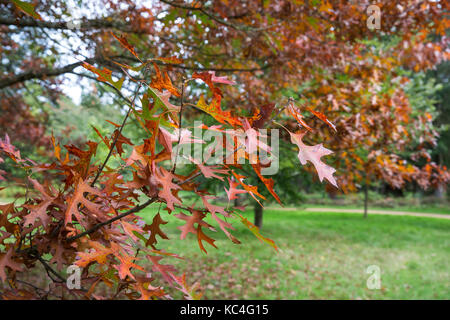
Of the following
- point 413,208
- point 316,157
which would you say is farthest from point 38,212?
point 413,208

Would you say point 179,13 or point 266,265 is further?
point 266,265

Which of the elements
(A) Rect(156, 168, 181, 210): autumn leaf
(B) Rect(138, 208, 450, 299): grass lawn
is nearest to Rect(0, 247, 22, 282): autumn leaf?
(A) Rect(156, 168, 181, 210): autumn leaf

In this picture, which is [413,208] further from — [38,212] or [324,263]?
[38,212]

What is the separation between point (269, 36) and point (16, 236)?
2633mm

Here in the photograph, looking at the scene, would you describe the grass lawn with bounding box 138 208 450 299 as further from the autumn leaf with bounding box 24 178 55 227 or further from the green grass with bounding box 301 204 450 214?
the green grass with bounding box 301 204 450 214

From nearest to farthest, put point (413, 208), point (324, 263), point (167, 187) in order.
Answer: point (167, 187) < point (324, 263) < point (413, 208)

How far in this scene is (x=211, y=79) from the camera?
773mm

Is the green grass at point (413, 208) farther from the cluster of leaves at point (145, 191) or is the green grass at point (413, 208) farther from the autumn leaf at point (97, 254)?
the autumn leaf at point (97, 254)

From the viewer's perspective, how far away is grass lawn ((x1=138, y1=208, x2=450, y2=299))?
4.96 meters

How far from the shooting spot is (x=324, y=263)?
6.55 metres

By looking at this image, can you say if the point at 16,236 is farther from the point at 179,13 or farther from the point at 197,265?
the point at 197,265

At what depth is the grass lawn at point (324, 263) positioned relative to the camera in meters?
4.96
